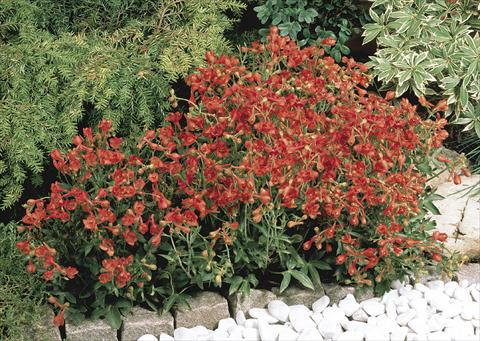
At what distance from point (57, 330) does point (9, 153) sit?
2.83ft

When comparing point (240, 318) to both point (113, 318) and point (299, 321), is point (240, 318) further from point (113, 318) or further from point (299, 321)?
point (113, 318)

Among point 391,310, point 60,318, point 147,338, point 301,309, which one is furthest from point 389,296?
point 60,318

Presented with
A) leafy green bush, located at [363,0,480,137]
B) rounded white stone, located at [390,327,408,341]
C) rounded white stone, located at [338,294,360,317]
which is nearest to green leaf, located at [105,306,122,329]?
rounded white stone, located at [338,294,360,317]

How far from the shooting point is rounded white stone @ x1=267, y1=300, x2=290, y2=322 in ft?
11.1

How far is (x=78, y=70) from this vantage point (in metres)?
3.90

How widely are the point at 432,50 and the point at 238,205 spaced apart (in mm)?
1922

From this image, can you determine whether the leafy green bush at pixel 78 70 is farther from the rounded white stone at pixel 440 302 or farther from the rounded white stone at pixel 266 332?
the rounded white stone at pixel 440 302

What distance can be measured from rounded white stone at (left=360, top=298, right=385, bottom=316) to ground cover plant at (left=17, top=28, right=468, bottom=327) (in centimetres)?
9

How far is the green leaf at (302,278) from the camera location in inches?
133

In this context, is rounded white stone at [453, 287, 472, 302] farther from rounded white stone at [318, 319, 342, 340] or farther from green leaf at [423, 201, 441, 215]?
rounded white stone at [318, 319, 342, 340]

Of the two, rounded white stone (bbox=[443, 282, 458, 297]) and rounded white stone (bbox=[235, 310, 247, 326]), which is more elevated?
rounded white stone (bbox=[443, 282, 458, 297])

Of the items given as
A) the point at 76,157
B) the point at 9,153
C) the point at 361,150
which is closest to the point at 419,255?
the point at 361,150

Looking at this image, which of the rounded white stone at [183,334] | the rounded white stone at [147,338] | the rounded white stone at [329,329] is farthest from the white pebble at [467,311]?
the rounded white stone at [147,338]

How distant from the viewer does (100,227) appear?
10.4ft
